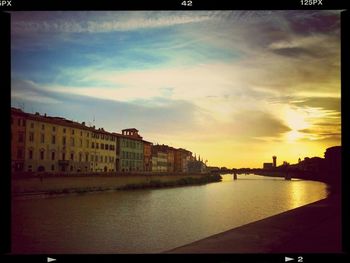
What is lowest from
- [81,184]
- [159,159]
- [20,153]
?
[81,184]

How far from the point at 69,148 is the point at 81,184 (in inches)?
77.8

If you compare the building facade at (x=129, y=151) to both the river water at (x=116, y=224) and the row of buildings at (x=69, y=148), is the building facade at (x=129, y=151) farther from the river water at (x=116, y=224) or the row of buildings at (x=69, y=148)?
the river water at (x=116, y=224)

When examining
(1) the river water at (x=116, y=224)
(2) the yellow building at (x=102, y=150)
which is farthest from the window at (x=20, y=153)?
(2) the yellow building at (x=102, y=150)

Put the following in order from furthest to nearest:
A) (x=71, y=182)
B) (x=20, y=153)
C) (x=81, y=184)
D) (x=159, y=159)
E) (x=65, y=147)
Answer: (x=159, y=159), (x=81, y=184), (x=65, y=147), (x=71, y=182), (x=20, y=153)

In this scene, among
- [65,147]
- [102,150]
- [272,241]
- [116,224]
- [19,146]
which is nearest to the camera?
[272,241]

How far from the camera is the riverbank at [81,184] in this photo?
1606 centimetres

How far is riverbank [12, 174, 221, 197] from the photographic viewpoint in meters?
16.1

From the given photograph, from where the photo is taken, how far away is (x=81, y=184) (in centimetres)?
1894

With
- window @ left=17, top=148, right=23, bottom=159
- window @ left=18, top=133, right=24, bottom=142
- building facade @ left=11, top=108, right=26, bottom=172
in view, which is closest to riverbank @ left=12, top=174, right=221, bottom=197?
building facade @ left=11, top=108, right=26, bottom=172

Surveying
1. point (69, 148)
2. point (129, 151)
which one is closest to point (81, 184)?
point (69, 148)

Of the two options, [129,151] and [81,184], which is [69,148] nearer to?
[81,184]

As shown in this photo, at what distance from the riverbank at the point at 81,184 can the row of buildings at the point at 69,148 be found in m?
0.59
